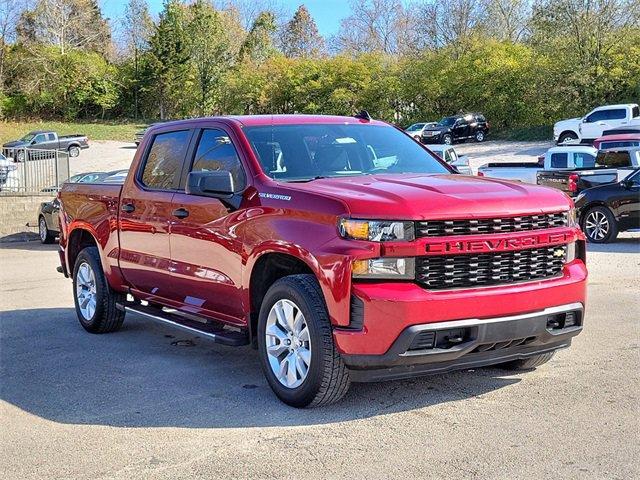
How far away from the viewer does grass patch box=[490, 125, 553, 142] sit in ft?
139

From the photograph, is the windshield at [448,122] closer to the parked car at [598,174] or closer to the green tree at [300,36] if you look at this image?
the parked car at [598,174]

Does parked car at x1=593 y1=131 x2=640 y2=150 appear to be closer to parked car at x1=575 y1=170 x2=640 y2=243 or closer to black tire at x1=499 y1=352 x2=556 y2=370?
parked car at x1=575 y1=170 x2=640 y2=243

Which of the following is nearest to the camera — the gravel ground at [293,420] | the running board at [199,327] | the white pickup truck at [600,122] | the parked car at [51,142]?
the gravel ground at [293,420]

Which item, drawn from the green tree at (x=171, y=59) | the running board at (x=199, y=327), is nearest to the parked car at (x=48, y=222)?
the running board at (x=199, y=327)

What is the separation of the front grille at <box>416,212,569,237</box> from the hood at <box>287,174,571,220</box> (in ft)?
0.13

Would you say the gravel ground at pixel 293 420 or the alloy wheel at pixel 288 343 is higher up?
the alloy wheel at pixel 288 343

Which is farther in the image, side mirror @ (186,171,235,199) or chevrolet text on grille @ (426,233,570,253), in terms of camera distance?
side mirror @ (186,171,235,199)

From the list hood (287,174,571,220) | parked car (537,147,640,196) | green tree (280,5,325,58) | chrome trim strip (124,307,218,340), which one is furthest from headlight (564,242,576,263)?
green tree (280,5,325,58)

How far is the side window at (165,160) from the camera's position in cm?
651

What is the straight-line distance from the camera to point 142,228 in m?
6.69

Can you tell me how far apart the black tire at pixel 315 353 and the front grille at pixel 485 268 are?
2.17 ft

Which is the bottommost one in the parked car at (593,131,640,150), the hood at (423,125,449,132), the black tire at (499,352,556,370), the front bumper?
the black tire at (499,352,556,370)

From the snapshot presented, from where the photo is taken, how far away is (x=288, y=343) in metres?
5.04

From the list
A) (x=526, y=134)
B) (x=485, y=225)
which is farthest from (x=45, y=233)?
(x=526, y=134)
